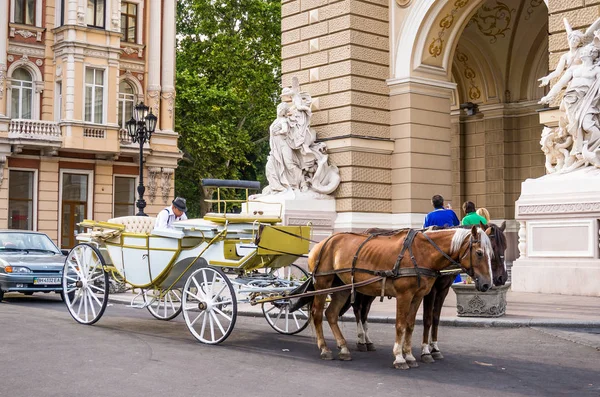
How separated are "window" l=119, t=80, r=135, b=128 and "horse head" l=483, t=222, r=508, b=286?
3034cm

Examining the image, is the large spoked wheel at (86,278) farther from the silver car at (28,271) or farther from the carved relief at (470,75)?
the carved relief at (470,75)

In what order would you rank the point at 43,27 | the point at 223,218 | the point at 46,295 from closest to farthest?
the point at 223,218 → the point at 46,295 → the point at 43,27

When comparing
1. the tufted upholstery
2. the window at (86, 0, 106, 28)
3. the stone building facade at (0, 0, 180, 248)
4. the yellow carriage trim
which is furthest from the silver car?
the window at (86, 0, 106, 28)

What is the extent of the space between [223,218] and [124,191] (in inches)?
1070

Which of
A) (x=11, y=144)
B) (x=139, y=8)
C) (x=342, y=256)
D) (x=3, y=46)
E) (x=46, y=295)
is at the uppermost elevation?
(x=139, y=8)

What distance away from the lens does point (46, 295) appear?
1823 cm

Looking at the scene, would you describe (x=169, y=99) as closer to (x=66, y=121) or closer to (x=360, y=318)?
(x=66, y=121)

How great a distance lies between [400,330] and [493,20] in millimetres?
17666

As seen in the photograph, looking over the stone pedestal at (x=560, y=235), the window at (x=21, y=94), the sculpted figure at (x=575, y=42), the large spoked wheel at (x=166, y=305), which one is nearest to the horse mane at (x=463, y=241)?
the large spoked wheel at (x=166, y=305)

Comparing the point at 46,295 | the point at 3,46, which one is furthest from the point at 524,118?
the point at 3,46

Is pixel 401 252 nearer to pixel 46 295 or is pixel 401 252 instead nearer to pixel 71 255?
pixel 71 255

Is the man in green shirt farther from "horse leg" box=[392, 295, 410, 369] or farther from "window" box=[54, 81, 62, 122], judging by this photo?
"window" box=[54, 81, 62, 122]

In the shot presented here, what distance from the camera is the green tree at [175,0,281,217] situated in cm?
4122

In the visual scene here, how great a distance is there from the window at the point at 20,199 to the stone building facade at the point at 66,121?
0.04 meters
